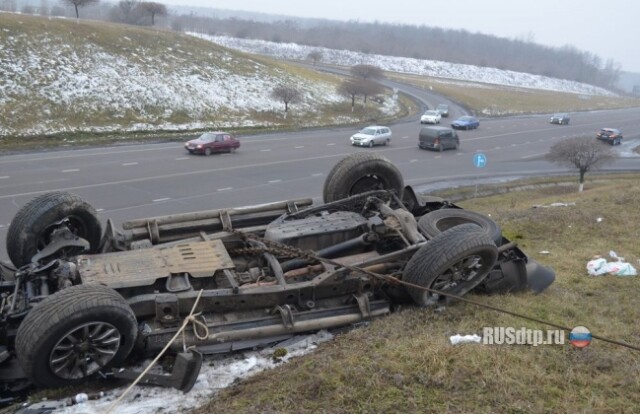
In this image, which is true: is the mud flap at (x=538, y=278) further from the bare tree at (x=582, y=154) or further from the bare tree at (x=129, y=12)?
the bare tree at (x=129, y=12)

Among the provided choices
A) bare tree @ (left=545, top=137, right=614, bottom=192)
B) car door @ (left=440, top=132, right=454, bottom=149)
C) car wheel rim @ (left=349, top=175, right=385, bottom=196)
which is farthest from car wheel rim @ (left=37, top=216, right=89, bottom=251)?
car door @ (left=440, top=132, right=454, bottom=149)

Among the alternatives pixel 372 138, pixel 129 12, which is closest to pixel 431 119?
pixel 372 138

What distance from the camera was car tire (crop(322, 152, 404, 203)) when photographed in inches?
323

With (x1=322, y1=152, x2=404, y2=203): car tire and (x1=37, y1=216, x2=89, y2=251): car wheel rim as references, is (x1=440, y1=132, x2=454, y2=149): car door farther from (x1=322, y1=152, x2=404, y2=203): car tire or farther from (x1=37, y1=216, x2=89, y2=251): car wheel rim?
(x1=37, y1=216, x2=89, y2=251): car wheel rim

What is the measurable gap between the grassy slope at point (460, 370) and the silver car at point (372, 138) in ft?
78.3

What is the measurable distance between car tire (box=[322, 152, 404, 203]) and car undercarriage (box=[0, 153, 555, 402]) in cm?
49

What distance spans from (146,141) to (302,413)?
26394 millimetres

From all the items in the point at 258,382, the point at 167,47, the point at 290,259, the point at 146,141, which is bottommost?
the point at 146,141

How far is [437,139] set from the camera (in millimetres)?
29672

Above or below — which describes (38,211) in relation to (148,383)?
above

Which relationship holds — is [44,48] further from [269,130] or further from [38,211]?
[38,211]

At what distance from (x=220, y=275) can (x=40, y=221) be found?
2.31 meters

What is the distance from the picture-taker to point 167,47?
43.6 meters

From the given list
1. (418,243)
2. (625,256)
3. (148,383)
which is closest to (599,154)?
(625,256)
